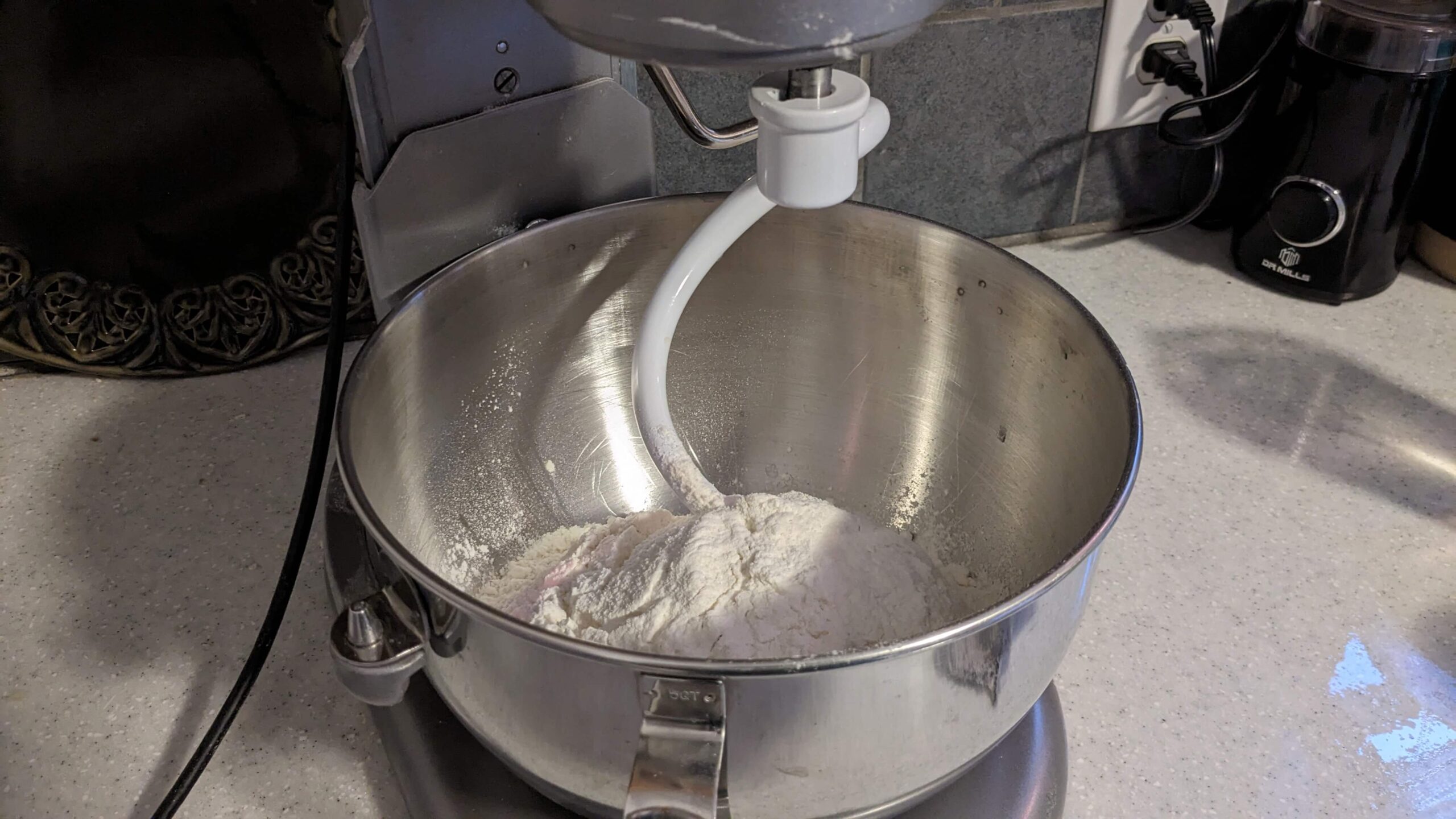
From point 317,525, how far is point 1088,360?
38 centimetres

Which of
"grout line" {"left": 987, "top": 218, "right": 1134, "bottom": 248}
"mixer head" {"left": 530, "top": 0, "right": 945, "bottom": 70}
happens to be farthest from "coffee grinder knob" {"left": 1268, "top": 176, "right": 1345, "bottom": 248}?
"mixer head" {"left": 530, "top": 0, "right": 945, "bottom": 70}

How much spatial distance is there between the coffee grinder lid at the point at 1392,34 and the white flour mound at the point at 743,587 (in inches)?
15.4

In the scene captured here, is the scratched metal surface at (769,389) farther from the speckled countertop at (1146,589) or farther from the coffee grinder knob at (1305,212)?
the coffee grinder knob at (1305,212)

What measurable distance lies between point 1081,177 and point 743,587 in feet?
1.48

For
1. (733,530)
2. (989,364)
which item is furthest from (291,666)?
(989,364)

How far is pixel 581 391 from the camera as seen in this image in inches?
22.6

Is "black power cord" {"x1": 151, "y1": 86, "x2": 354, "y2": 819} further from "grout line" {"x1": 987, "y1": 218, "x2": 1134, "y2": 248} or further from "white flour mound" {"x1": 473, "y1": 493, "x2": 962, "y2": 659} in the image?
"grout line" {"x1": 987, "y1": 218, "x2": 1134, "y2": 248}

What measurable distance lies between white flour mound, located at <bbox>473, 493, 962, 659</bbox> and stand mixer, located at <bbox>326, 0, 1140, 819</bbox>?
40 millimetres

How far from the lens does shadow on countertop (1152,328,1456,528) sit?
591 mm

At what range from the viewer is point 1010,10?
682 millimetres

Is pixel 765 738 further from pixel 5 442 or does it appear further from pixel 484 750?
pixel 5 442

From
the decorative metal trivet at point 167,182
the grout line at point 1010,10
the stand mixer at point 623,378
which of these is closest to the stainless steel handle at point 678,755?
the stand mixer at point 623,378

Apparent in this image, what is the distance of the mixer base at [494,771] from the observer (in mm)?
426

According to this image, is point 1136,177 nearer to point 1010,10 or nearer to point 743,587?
point 1010,10
